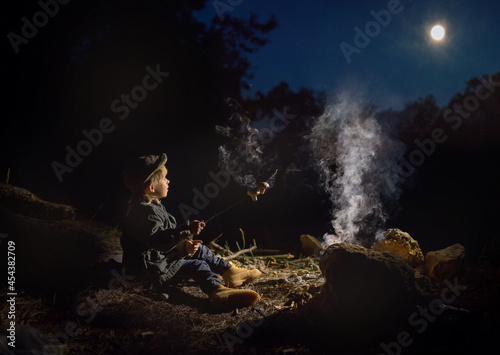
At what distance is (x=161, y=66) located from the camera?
23.7 ft

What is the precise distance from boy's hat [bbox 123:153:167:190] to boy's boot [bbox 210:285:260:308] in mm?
1907

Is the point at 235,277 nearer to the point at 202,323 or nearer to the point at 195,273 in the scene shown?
the point at 195,273

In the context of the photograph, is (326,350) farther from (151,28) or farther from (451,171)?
(151,28)

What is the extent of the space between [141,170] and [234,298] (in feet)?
7.17

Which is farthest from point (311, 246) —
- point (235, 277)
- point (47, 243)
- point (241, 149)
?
point (47, 243)

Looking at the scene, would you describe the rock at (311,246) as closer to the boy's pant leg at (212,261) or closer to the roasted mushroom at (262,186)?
the boy's pant leg at (212,261)

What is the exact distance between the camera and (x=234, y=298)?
375 cm

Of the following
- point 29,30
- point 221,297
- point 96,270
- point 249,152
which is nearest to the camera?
point 221,297

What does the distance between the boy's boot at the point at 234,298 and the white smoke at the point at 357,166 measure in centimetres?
359

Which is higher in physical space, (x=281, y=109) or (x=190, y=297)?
(x=281, y=109)

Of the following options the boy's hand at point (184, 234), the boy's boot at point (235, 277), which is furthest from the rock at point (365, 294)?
the boy's hand at point (184, 234)

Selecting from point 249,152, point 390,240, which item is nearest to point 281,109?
point 249,152

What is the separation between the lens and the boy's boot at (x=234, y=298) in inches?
148

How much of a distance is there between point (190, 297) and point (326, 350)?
2202mm
